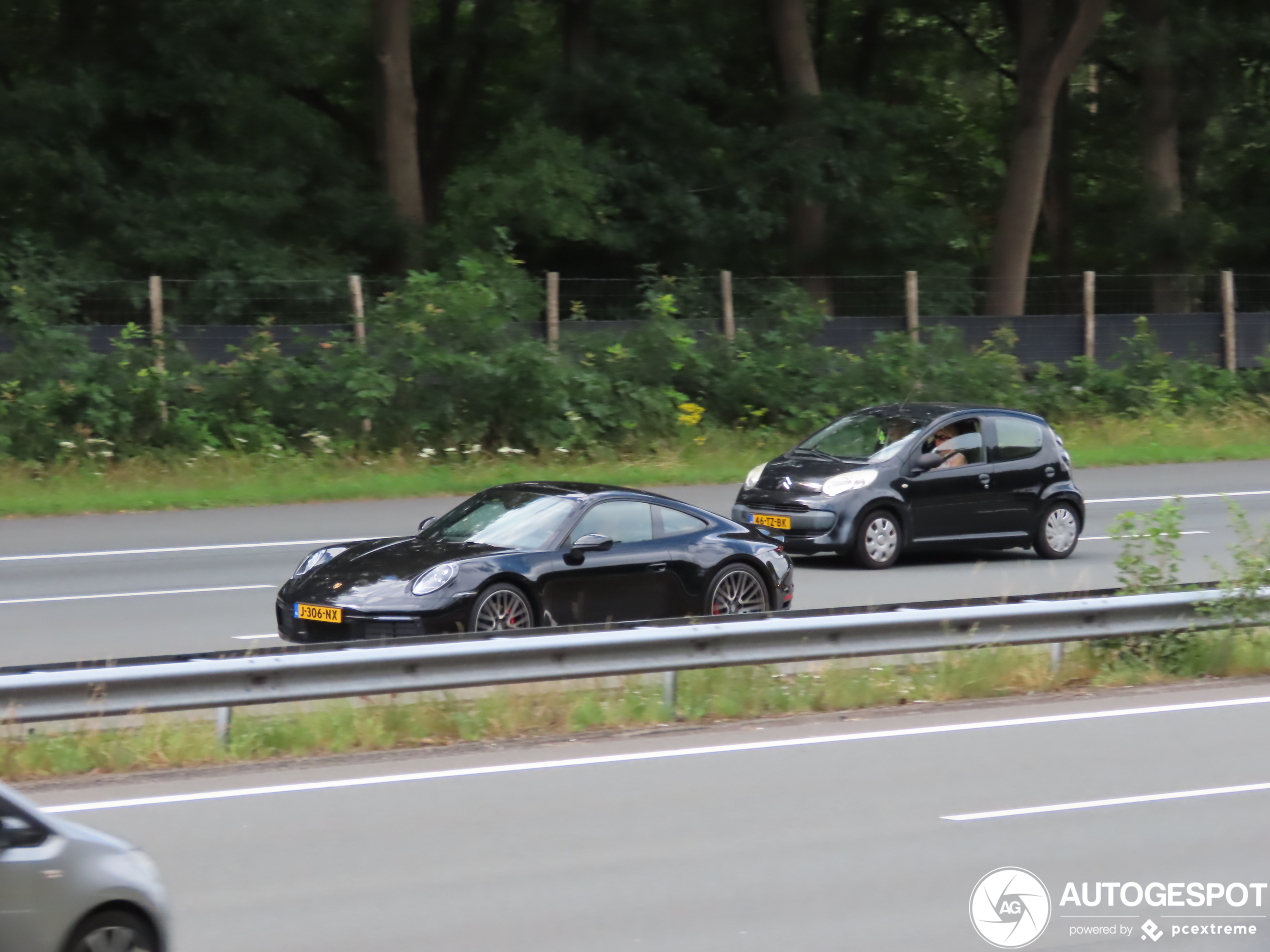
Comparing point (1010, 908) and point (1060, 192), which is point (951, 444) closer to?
point (1010, 908)

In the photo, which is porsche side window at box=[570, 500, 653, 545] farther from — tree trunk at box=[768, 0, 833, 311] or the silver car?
tree trunk at box=[768, 0, 833, 311]

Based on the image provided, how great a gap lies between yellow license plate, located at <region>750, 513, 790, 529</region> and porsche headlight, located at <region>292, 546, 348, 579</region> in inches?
220

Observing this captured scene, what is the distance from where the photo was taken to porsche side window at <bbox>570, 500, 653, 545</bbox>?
13062mm

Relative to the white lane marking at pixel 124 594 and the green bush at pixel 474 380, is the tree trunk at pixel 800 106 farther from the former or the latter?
the white lane marking at pixel 124 594

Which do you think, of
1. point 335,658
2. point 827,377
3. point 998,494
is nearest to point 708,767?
point 335,658

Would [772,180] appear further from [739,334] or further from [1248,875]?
[1248,875]

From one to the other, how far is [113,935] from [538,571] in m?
7.28

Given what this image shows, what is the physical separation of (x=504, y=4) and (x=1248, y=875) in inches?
1296

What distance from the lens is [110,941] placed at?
5223 millimetres

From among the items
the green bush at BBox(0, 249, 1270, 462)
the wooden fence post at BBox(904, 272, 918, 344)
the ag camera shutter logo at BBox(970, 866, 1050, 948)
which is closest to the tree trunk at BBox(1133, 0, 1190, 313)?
the green bush at BBox(0, 249, 1270, 462)

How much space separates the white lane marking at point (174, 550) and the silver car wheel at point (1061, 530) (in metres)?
7.39

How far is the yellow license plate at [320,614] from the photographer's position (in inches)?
458

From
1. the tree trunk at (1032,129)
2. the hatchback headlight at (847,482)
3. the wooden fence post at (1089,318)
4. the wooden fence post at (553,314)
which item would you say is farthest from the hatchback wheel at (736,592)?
the tree trunk at (1032,129)

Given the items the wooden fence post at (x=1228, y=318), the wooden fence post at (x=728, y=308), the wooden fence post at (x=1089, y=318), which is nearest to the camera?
the wooden fence post at (x=728, y=308)
